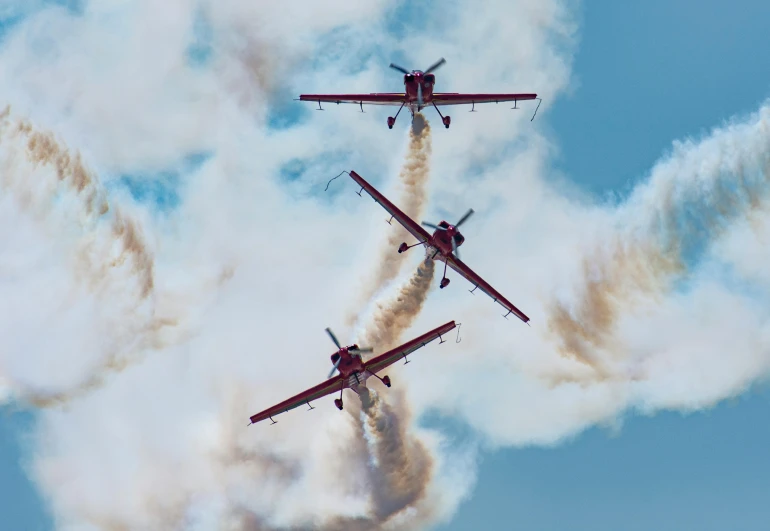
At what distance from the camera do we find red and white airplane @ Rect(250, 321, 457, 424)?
70.0m

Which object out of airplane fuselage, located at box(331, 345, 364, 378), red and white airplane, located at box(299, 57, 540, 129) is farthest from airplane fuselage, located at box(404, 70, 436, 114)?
airplane fuselage, located at box(331, 345, 364, 378)

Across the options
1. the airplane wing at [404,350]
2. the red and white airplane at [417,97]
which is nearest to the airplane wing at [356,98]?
the red and white airplane at [417,97]

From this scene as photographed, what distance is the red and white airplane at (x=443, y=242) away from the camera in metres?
71.1

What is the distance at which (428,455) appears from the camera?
77500 mm

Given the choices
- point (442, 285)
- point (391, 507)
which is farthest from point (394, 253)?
point (391, 507)

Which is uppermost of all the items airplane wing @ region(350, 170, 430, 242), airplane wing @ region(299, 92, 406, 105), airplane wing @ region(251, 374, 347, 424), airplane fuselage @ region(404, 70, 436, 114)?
airplane wing @ region(299, 92, 406, 105)

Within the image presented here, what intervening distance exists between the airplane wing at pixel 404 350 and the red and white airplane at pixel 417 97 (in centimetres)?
1277

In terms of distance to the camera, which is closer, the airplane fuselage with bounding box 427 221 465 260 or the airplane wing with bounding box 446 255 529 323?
the airplane fuselage with bounding box 427 221 465 260

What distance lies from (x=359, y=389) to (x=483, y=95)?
19.5m

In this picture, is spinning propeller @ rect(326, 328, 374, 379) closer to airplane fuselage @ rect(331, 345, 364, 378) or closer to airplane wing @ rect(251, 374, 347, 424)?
airplane fuselage @ rect(331, 345, 364, 378)

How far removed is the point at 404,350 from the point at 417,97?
1443cm

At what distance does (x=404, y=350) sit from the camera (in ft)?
238

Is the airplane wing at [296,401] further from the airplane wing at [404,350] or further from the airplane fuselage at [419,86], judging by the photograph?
the airplane fuselage at [419,86]

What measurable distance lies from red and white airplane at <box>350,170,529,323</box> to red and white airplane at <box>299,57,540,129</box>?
5.35 meters
